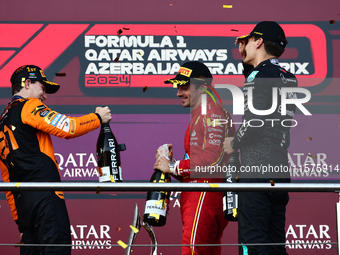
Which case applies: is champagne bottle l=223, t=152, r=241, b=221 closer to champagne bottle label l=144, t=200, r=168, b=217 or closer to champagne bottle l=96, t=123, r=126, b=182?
champagne bottle label l=144, t=200, r=168, b=217

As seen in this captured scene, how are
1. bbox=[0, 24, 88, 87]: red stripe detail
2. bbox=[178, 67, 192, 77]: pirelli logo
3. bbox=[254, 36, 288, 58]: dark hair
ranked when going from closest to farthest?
bbox=[254, 36, 288, 58]: dark hair, bbox=[178, 67, 192, 77]: pirelli logo, bbox=[0, 24, 88, 87]: red stripe detail

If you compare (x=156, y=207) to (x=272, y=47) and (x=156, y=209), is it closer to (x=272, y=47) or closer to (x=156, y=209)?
(x=156, y=209)

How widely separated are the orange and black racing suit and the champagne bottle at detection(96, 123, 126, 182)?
16cm

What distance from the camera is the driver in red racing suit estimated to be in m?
2.23

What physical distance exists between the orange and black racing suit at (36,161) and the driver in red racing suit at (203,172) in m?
0.52

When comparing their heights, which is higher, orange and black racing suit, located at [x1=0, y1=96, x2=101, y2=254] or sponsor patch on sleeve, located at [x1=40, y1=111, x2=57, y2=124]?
sponsor patch on sleeve, located at [x1=40, y1=111, x2=57, y2=124]

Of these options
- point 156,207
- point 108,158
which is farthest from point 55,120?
point 156,207

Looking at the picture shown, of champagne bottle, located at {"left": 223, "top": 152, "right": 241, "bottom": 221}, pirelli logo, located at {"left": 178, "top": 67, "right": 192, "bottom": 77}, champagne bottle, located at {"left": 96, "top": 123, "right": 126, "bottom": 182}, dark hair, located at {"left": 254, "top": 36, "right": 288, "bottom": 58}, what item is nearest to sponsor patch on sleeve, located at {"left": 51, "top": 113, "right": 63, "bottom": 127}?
champagne bottle, located at {"left": 96, "top": 123, "right": 126, "bottom": 182}

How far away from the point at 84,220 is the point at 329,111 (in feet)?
6.22

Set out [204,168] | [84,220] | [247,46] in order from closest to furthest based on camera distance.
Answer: [247,46], [204,168], [84,220]

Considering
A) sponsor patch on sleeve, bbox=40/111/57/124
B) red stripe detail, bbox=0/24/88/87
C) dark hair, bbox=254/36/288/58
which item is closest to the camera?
dark hair, bbox=254/36/288/58
